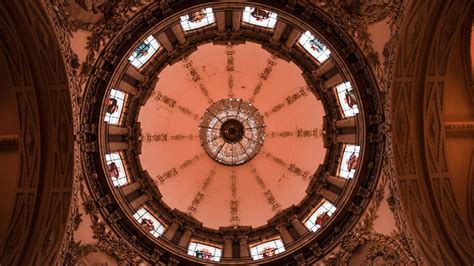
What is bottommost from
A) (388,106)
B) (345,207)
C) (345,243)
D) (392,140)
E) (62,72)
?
(345,243)

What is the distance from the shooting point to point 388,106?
2106cm

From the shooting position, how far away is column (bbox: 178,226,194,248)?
26.5 meters

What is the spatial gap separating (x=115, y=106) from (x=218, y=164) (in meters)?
10.7

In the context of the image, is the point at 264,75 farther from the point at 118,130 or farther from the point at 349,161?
the point at 118,130

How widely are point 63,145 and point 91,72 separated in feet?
11.7

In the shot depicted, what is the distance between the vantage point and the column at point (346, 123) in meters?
24.8

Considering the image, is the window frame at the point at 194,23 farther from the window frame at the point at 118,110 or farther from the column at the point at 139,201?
the column at the point at 139,201

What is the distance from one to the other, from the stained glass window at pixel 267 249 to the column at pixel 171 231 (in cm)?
465

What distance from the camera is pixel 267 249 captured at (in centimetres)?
2708

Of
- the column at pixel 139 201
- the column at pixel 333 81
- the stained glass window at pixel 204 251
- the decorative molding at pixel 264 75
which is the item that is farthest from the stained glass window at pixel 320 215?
the decorative molding at pixel 264 75

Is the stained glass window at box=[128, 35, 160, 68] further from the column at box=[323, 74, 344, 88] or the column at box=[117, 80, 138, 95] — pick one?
the column at box=[323, 74, 344, 88]

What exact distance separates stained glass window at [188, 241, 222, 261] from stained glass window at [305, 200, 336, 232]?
218 inches

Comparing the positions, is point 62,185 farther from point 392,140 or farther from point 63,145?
point 392,140

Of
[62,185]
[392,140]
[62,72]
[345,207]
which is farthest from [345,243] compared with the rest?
[62,72]
